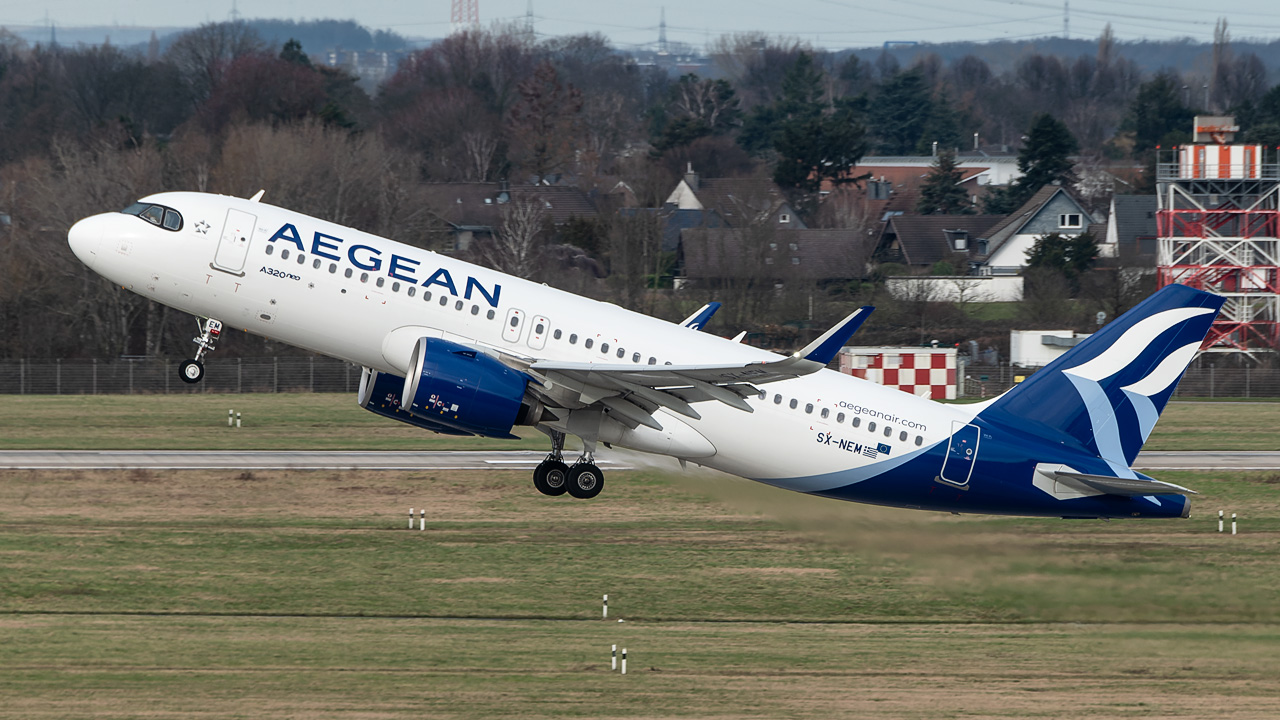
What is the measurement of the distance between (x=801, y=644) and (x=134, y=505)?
25567mm

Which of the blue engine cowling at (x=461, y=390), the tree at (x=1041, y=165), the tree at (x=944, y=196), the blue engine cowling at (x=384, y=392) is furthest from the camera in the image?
the tree at (x=944, y=196)

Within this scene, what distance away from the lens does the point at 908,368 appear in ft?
243

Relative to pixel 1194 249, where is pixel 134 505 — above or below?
below

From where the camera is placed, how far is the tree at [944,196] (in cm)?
15725

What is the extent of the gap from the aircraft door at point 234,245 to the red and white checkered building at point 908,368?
44.8 meters

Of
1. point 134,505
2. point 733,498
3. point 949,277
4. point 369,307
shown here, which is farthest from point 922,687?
point 949,277

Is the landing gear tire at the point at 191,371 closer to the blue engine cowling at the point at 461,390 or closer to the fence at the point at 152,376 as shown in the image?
the blue engine cowling at the point at 461,390

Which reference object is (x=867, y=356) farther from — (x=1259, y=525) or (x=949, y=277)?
(x=949, y=277)

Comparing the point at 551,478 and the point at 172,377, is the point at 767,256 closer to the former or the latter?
the point at 172,377

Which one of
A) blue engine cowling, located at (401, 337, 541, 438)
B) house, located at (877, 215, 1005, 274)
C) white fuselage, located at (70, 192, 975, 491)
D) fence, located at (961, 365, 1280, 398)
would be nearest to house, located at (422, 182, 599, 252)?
house, located at (877, 215, 1005, 274)

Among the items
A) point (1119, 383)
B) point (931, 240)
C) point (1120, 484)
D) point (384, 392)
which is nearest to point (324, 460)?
point (384, 392)

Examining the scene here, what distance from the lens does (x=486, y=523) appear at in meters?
50.5

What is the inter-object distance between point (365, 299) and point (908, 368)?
150 feet

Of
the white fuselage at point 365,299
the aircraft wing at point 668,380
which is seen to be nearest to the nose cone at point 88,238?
the white fuselage at point 365,299
